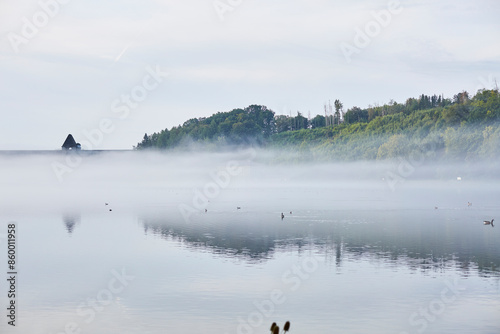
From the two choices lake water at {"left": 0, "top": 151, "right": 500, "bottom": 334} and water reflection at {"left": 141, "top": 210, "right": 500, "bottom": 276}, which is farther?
water reflection at {"left": 141, "top": 210, "right": 500, "bottom": 276}

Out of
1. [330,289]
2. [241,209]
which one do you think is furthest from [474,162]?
[330,289]

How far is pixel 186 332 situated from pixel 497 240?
32.3 m

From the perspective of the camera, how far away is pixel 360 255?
4056 cm

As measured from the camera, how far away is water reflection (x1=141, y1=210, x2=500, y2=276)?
39.6 meters

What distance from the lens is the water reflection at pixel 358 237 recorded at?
39.6 m

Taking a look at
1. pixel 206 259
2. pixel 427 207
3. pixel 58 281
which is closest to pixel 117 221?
pixel 206 259

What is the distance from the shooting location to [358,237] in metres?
50.7

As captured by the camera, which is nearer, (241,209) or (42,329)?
(42,329)

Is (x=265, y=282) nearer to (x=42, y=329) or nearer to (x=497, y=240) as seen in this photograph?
(x=42, y=329)

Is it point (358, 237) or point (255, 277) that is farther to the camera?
point (358, 237)

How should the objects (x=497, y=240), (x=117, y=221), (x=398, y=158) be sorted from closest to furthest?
(x=497, y=240) → (x=117, y=221) → (x=398, y=158)

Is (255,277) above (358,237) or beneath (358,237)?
above

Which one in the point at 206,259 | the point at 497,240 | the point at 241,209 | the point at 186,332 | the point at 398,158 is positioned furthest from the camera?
the point at 398,158

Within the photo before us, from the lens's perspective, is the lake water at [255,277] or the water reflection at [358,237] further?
the water reflection at [358,237]
